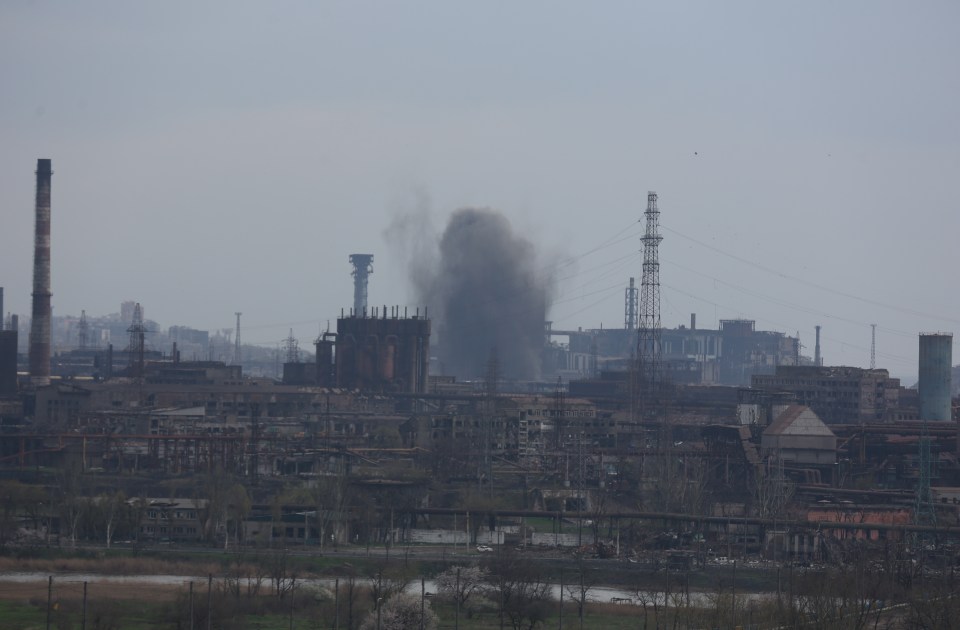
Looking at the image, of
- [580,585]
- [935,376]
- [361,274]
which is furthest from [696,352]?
[580,585]

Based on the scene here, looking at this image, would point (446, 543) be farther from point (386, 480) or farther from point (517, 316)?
point (517, 316)

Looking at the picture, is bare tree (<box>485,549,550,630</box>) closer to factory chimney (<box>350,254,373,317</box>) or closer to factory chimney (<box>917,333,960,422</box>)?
factory chimney (<box>917,333,960,422</box>)

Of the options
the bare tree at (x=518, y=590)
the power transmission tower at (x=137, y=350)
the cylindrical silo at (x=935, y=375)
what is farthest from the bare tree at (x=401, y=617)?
the power transmission tower at (x=137, y=350)

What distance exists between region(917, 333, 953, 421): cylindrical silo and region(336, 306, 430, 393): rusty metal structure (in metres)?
14.2

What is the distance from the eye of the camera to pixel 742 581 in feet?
53.1

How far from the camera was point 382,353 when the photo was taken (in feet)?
137

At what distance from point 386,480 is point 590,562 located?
17.9 ft

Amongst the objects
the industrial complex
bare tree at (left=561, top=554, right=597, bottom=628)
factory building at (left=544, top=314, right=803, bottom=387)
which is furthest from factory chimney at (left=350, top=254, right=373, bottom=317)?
bare tree at (left=561, top=554, right=597, bottom=628)

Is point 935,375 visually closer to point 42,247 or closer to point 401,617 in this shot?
point 42,247

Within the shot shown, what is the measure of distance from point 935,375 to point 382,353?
15.1 meters

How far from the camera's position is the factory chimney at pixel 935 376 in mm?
31672

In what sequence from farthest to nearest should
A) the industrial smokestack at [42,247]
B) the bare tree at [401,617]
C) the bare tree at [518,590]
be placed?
1. the industrial smokestack at [42,247]
2. the bare tree at [518,590]
3. the bare tree at [401,617]

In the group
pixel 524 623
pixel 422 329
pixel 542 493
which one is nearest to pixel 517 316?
pixel 422 329

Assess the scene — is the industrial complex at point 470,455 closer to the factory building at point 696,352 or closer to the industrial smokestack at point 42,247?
the industrial smokestack at point 42,247
